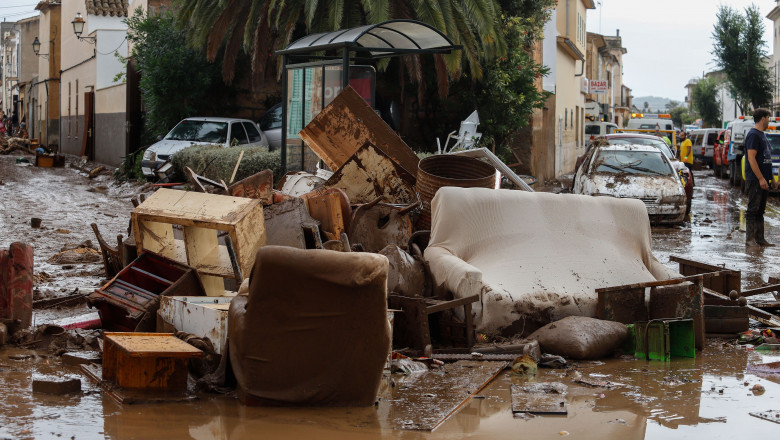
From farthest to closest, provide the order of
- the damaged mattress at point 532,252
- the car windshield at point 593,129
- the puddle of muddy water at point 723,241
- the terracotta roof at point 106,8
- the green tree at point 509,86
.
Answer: the car windshield at point 593,129
the terracotta roof at point 106,8
the green tree at point 509,86
the puddle of muddy water at point 723,241
the damaged mattress at point 532,252

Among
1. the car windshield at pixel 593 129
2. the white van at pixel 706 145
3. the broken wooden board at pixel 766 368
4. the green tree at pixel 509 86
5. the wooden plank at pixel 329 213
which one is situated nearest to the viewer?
the broken wooden board at pixel 766 368

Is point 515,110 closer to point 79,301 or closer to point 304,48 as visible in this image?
point 304,48

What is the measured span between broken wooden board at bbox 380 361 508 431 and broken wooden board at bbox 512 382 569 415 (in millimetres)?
268

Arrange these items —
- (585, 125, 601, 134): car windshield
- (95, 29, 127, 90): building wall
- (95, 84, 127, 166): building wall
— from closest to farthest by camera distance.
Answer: (95, 84, 127, 166): building wall, (95, 29, 127, 90): building wall, (585, 125, 601, 134): car windshield

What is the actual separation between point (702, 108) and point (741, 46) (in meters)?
36.3

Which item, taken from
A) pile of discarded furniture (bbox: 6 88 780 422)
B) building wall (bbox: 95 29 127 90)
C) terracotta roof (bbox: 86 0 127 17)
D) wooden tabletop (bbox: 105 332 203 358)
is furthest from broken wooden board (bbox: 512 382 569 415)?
terracotta roof (bbox: 86 0 127 17)

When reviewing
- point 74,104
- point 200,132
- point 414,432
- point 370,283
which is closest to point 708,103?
point 74,104

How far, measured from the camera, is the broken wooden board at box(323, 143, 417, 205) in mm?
9297

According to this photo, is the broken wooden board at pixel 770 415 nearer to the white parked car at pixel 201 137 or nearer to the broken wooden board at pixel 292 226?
the broken wooden board at pixel 292 226

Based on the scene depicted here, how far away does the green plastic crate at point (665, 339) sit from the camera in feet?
21.2

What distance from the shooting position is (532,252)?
7602 mm

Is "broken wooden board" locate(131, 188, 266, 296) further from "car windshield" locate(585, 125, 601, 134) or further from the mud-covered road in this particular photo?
"car windshield" locate(585, 125, 601, 134)

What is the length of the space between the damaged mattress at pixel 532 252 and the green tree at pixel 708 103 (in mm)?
80348

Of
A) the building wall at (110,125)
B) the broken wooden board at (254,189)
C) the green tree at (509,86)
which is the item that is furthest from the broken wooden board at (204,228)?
the building wall at (110,125)
